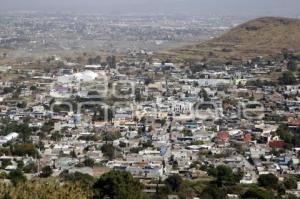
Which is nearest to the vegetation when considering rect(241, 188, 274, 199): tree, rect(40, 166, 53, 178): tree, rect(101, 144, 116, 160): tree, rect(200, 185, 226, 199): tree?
rect(200, 185, 226, 199): tree

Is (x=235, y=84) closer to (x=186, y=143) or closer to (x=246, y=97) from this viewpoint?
(x=246, y=97)

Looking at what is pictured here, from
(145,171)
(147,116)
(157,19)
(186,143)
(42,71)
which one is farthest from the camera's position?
(157,19)

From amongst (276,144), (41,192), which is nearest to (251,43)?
(276,144)

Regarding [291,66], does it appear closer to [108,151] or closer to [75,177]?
[108,151]

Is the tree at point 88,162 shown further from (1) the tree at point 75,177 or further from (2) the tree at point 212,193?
(2) the tree at point 212,193

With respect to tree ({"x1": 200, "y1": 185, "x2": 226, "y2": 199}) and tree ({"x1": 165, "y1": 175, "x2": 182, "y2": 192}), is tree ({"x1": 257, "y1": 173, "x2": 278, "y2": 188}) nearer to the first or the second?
tree ({"x1": 200, "y1": 185, "x2": 226, "y2": 199})

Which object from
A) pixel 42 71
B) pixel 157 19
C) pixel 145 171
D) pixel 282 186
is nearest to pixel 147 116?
pixel 145 171
